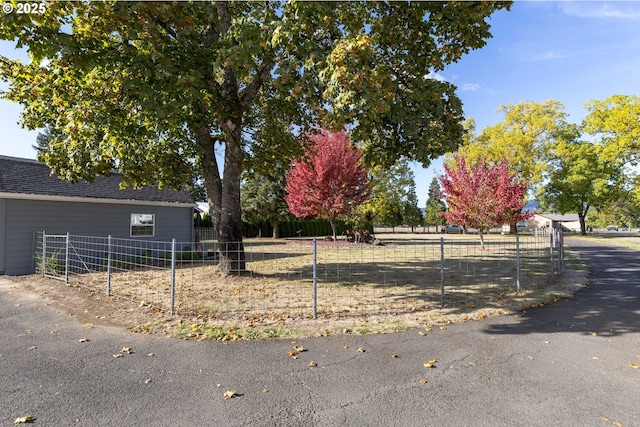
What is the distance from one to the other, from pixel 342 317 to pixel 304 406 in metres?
2.93

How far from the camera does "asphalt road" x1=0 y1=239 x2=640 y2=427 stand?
118 inches

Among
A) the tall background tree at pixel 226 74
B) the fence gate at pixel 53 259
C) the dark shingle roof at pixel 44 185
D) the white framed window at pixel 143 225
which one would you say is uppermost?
the tall background tree at pixel 226 74

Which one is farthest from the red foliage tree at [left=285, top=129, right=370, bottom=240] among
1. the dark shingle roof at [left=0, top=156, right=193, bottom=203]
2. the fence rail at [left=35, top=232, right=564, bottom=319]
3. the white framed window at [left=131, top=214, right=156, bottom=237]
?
the white framed window at [left=131, top=214, right=156, bottom=237]

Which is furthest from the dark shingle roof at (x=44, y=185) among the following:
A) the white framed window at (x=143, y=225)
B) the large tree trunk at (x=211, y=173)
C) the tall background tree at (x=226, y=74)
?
the large tree trunk at (x=211, y=173)

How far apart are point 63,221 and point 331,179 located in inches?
589

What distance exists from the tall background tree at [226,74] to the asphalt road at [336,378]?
13.2 ft

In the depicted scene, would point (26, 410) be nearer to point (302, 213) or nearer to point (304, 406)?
point (304, 406)

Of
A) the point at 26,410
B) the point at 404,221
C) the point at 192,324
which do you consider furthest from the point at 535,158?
the point at 26,410

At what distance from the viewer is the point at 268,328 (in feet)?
17.7

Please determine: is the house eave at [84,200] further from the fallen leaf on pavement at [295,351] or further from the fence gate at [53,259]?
the fallen leaf on pavement at [295,351]

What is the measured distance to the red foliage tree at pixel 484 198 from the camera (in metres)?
17.9

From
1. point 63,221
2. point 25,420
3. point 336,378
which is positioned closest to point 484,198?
point 336,378

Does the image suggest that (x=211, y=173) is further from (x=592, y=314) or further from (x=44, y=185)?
(x=592, y=314)

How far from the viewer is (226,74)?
9500mm
